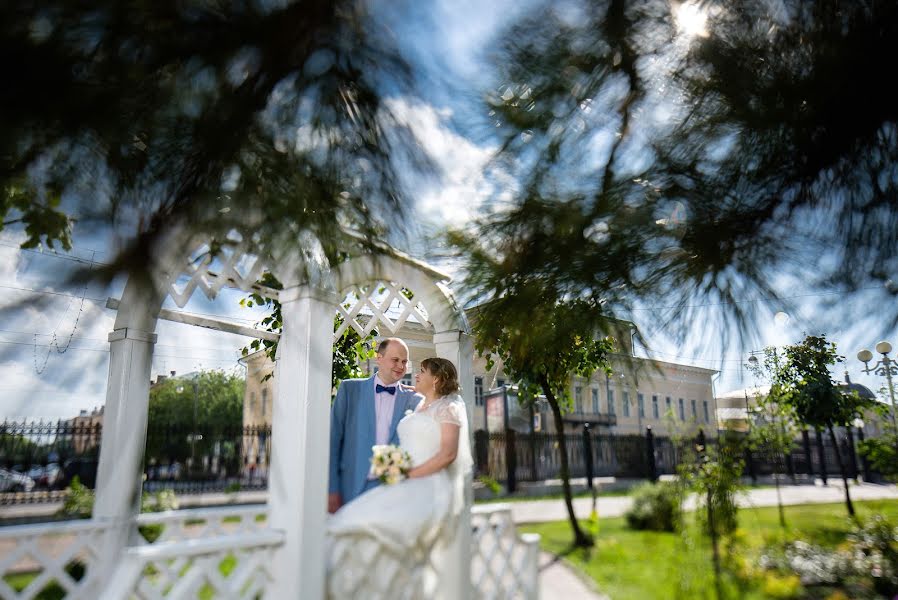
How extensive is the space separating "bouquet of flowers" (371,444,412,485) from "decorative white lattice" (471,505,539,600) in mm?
360

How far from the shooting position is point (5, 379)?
604mm

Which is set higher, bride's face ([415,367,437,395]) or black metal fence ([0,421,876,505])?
bride's face ([415,367,437,395])

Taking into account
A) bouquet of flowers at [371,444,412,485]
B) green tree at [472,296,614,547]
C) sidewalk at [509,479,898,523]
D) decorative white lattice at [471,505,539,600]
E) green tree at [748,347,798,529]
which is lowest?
decorative white lattice at [471,505,539,600]

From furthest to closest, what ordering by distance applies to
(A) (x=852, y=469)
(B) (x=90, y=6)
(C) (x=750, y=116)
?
(A) (x=852, y=469), (C) (x=750, y=116), (B) (x=90, y=6)

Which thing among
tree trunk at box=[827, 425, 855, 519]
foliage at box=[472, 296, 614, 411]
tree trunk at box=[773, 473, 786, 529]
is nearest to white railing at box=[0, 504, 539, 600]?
foliage at box=[472, 296, 614, 411]

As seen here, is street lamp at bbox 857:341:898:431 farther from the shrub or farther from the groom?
the groom

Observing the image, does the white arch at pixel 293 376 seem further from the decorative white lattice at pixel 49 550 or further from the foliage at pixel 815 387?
the foliage at pixel 815 387

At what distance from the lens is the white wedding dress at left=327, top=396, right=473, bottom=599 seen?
5.72 feet

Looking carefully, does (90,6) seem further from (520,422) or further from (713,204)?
(520,422)

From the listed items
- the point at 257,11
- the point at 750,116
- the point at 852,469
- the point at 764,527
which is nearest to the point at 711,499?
the point at 764,527

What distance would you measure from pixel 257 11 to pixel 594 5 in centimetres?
56

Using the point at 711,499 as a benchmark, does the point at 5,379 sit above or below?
above

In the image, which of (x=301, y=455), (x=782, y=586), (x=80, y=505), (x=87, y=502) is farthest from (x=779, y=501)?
(x=80, y=505)

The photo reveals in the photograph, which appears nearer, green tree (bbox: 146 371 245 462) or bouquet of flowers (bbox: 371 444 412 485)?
green tree (bbox: 146 371 245 462)
